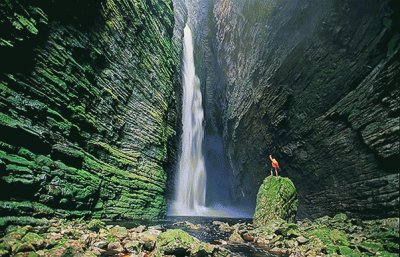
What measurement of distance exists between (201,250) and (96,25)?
539 inches

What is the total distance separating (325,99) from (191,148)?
68.4 ft

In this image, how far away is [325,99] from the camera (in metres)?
16.7

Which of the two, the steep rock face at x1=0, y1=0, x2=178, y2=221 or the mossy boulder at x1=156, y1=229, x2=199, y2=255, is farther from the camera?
the steep rock face at x1=0, y1=0, x2=178, y2=221

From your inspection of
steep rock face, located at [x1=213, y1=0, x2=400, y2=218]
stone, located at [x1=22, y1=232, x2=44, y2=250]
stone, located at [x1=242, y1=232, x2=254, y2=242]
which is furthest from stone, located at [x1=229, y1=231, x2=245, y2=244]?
stone, located at [x1=22, y1=232, x2=44, y2=250]

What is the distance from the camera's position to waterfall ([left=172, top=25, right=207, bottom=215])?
3191 cm

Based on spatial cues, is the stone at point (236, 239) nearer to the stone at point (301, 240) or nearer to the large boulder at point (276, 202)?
the stone at point (301, 240)

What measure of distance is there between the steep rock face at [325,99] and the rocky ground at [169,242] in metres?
2.83

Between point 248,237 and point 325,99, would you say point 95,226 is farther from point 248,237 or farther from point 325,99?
point 325,99

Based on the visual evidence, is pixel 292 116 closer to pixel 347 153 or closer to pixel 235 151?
pixel 347 153

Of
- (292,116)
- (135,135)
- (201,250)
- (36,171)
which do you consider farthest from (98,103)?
(292,116)

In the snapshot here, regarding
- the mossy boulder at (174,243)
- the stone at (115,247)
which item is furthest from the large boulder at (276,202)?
the stone at (115,247)

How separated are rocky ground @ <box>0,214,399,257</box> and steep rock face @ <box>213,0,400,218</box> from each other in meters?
2.83

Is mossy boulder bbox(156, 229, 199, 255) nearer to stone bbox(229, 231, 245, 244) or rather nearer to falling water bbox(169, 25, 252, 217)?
stone bbox(229, 231, 245, 244)

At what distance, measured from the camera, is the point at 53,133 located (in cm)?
1193
